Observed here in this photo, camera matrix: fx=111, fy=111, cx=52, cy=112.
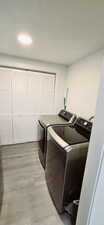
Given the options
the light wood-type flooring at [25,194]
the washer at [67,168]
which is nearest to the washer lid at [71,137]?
the washer at [67,168]

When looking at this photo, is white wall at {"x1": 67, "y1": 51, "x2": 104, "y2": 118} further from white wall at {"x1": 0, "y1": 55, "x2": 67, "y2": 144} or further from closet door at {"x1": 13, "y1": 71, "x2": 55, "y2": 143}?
closet door at {"x1": 13, "y1": 71, "x2": 55, "y2": 143}

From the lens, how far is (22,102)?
2895 mm

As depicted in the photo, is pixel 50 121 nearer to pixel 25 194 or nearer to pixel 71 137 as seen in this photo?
pixel 71 137

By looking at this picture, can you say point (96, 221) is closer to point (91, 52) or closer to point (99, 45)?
point (99, 45)

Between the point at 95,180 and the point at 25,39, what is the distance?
6.38ft

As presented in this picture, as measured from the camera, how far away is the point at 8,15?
1173mm

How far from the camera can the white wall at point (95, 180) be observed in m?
0.73

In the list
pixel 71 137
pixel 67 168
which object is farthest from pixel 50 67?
pixel 67 168

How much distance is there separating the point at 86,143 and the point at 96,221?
684 millimetres

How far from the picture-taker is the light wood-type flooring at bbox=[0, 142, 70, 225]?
1366 mm

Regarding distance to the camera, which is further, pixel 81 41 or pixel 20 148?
pixel 20 148

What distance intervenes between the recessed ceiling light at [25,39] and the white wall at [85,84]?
111 centimetres

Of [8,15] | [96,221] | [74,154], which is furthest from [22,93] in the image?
[96,221]

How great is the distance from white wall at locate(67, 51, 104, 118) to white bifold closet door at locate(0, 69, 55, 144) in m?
0.64
